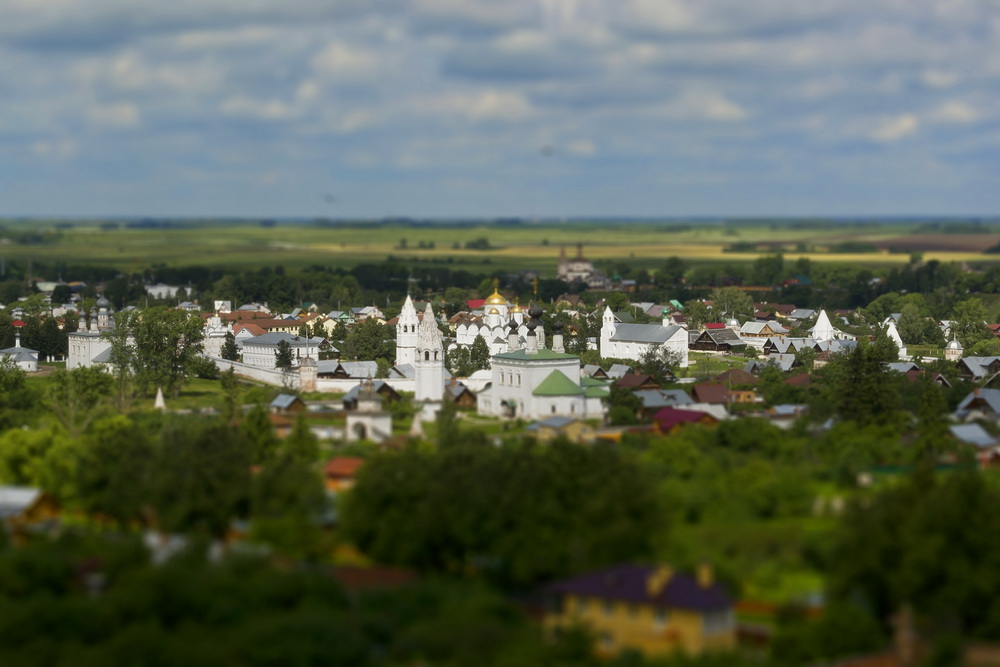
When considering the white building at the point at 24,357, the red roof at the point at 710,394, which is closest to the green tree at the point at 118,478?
the red roof at the point at 710,394

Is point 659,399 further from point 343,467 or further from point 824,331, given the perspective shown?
point 824,331

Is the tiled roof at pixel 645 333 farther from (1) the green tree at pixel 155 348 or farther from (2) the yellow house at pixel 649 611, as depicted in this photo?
(2) the yellow house at pixel 649 611

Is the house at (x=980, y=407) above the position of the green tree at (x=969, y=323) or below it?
above

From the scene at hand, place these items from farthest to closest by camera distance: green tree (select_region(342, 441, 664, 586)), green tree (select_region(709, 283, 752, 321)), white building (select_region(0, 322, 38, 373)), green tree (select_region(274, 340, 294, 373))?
green tree (select_region(709, 283, 752, 321))
white building (select_region(0, 322, 38, 373))
green tree (select_region(274, 340, 294, 373))
green tree (select_region(342, 441, 664, 586))

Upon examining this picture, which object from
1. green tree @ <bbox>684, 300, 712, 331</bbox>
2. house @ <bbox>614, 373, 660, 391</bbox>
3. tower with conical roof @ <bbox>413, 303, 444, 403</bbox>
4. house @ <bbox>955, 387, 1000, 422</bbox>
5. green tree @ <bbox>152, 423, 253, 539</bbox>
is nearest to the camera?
green tree @ <bbox>152, 423, 253, 539</bbox>

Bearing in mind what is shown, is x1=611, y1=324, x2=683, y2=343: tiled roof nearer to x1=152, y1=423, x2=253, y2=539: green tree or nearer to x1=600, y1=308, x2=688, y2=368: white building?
x1=600, y1=308, x2=688, y2=368: white building

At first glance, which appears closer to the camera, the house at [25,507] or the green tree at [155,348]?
the house at [25,507]

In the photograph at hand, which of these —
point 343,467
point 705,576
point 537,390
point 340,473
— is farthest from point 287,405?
point 705,576

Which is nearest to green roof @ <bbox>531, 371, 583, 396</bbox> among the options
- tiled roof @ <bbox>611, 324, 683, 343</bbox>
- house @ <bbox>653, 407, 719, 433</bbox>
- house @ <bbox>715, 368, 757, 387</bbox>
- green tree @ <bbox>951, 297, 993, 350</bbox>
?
house @ <bbox>653, 407, 719, 433</bbox>
